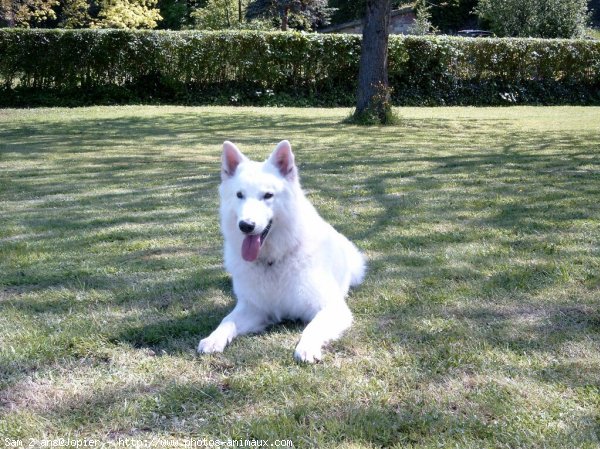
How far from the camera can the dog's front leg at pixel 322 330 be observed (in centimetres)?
338

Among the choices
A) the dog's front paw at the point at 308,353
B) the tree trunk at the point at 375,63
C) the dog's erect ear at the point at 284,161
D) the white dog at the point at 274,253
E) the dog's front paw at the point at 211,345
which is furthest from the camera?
the tree trunk at the point at 375,63

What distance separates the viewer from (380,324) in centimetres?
393

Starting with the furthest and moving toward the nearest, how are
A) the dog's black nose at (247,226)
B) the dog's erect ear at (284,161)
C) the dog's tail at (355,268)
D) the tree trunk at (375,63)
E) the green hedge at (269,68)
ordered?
the green hedge at (269,68)
the tree trunk at (375,63)
the dog's tail at (355,268)
the dog's erect ear at (284,161)
the dog's black nose at (247,226)

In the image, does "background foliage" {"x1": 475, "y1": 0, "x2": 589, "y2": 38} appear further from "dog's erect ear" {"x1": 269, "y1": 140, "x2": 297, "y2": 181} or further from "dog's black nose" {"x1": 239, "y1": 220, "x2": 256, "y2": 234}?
"dog's black nose" {"x1": 239, "y1": 220, "x2": 256, "y2": 234}

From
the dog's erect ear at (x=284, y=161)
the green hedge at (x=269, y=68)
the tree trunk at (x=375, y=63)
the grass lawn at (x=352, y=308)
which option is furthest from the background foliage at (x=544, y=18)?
the dog's erect ear at (x=284, y=161)

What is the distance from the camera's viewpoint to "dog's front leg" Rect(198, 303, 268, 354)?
3.54 m

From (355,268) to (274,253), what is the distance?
A: 1021mm

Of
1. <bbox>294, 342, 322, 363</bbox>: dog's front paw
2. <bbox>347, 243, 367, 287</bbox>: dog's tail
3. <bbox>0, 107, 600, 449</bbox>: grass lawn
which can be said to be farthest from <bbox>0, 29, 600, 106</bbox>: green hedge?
<bbox>294, 342, 322, 363</bbox>: dog's front paw

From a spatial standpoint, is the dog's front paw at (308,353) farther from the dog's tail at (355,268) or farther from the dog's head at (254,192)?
the dog's tail at (355,268)

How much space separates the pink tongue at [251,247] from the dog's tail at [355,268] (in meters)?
1.04

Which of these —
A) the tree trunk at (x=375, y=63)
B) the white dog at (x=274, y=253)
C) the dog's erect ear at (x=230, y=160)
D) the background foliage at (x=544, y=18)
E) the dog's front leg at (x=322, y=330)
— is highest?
the background foliage at (x=544, y=18)

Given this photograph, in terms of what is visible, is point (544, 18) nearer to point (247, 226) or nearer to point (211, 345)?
point (247, 226)

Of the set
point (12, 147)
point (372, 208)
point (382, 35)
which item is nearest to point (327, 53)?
point (382, 35)

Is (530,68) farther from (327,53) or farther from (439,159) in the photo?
(439,159)
